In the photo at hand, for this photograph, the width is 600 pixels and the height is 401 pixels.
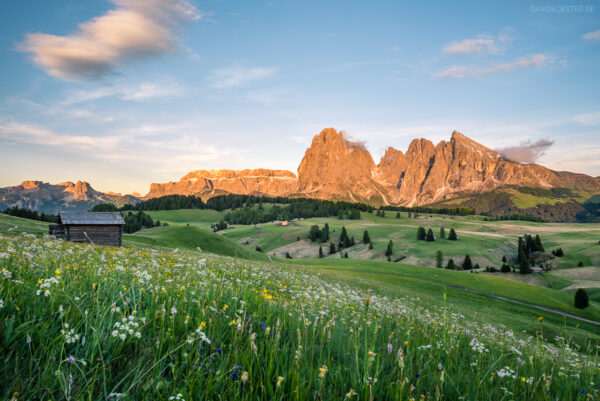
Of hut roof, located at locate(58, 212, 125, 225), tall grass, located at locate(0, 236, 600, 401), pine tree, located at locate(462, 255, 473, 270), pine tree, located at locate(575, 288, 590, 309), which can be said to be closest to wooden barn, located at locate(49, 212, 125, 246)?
hut roof, located at locate(58, 212, 125, 225)

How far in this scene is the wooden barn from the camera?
164 feet

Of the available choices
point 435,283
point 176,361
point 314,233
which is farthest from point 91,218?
point 314,233

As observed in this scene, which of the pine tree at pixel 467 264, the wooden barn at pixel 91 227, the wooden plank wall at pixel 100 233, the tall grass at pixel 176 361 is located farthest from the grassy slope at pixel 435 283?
the pine tree at pixel 467 264

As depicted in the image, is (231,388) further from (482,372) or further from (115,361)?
(482,372)

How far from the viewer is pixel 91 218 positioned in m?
52.8

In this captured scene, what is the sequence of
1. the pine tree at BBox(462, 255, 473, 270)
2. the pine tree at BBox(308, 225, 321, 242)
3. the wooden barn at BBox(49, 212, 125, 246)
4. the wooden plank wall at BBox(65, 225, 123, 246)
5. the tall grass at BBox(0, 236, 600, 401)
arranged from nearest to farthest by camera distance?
1. the tall grass at BBox(0, 236, 600, 401)
2. the wooden barn at BBox(49, 212, 125, 246)
3. the wooden plank wall at BBox(65, 225, 123, 246)
4. the pine tree at BBox(462, 255, 473, 270)
5. the pine tree at BBox(308, 225, 321, 242)

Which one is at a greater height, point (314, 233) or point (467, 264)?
point (314, 233)

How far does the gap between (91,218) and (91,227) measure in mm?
1513

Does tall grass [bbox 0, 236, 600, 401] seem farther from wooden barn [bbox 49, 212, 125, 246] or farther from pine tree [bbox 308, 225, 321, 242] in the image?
pine tree [bbox 308, 225, 321, 242]

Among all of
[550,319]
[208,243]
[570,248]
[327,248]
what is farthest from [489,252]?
[208,243]

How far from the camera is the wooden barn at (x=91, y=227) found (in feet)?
164

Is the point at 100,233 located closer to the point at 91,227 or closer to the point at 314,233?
the point at 91,227

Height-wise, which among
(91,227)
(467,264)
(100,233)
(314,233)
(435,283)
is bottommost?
(467,264)

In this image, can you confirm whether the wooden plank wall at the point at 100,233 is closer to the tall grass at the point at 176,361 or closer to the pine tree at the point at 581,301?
the tall grass at the point at 176,361
